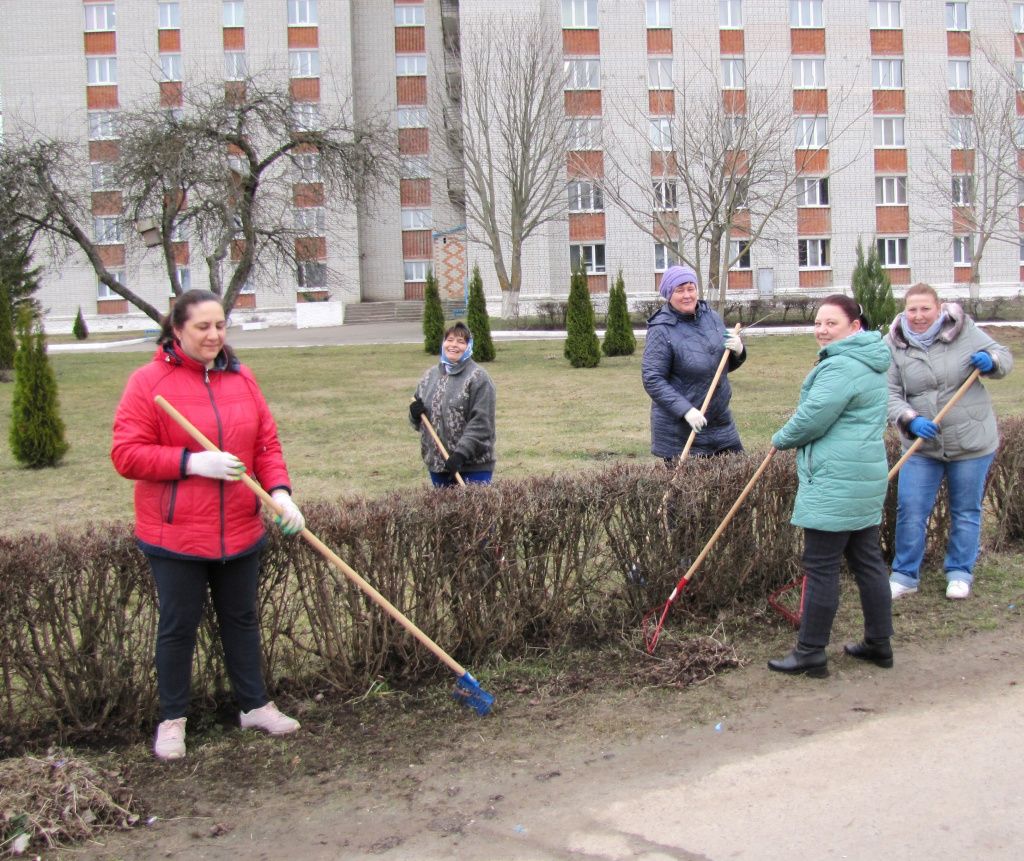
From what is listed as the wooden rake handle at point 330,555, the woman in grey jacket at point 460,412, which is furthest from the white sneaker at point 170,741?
the woman in grey jacket at point 460,412

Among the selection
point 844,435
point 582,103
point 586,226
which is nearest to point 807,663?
point 844,435

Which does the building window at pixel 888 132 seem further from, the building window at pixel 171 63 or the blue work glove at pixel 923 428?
the blue work glove at pixel 923 428

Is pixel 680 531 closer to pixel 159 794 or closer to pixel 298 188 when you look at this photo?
pixel 159 794

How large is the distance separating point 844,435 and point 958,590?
1640 mm

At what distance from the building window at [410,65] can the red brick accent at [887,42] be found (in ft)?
57.4

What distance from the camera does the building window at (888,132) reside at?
3844 cm

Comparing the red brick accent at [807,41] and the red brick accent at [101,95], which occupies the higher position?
the red brick accent at [807,41]

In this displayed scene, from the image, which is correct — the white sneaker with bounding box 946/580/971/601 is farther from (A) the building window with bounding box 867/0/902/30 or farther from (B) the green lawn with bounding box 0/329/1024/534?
(A) the building window with bounding box 867/0/902/30

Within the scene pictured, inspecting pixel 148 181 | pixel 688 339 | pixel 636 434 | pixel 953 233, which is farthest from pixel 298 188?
pixel 953 233

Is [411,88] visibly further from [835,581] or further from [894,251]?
[835,581]

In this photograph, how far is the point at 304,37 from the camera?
39250 mm

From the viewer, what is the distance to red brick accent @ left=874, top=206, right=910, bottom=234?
127 feet

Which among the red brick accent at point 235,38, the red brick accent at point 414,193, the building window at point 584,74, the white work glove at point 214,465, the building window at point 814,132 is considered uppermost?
the red brick accent at point 235,38

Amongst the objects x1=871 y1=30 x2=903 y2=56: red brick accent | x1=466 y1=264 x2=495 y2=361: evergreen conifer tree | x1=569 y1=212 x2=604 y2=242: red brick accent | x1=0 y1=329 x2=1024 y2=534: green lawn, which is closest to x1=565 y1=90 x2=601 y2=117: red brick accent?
x1=569 y1=212 x2=604 y2=242: red brick accent
